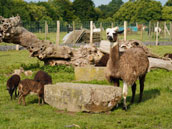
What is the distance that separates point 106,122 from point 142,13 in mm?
87434

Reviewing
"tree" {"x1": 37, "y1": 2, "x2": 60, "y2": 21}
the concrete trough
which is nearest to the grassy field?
the concrete trough

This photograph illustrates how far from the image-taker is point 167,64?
49.4 ft

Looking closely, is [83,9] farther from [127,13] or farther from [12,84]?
[12,84]

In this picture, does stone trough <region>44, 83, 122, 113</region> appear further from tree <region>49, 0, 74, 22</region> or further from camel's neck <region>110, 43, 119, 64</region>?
tree <region>49, 0, 74, 22</region>

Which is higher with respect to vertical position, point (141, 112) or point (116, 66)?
point (116, 66)

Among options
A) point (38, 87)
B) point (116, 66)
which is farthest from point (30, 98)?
point (116, 66)

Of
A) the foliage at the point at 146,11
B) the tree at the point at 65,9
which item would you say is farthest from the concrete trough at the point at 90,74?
the tree at the point at 65,9

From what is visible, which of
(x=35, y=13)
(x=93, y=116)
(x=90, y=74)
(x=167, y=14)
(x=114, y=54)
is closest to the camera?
(x=93, y=116)

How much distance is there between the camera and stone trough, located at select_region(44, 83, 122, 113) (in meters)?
7.83

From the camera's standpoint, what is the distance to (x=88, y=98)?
7781 millimetres

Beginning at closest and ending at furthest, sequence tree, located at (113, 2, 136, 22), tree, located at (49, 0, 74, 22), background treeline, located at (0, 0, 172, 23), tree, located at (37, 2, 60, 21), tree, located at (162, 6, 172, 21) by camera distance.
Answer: background treeline, located at (0, 0, 172, 23)
tree, located at (37, 2, 60, 21)
tree, located at (162, 6, 172, 21)
tree, located at (49, 0, 74, 22)
tree, located at (113, 2, 136, 22)

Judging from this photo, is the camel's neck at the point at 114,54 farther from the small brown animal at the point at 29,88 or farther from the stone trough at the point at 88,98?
the small brown animal at the point at 29,88

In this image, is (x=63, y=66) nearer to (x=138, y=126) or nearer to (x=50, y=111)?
(x=50, y=111)

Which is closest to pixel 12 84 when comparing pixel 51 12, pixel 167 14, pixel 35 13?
pixel 35 13
